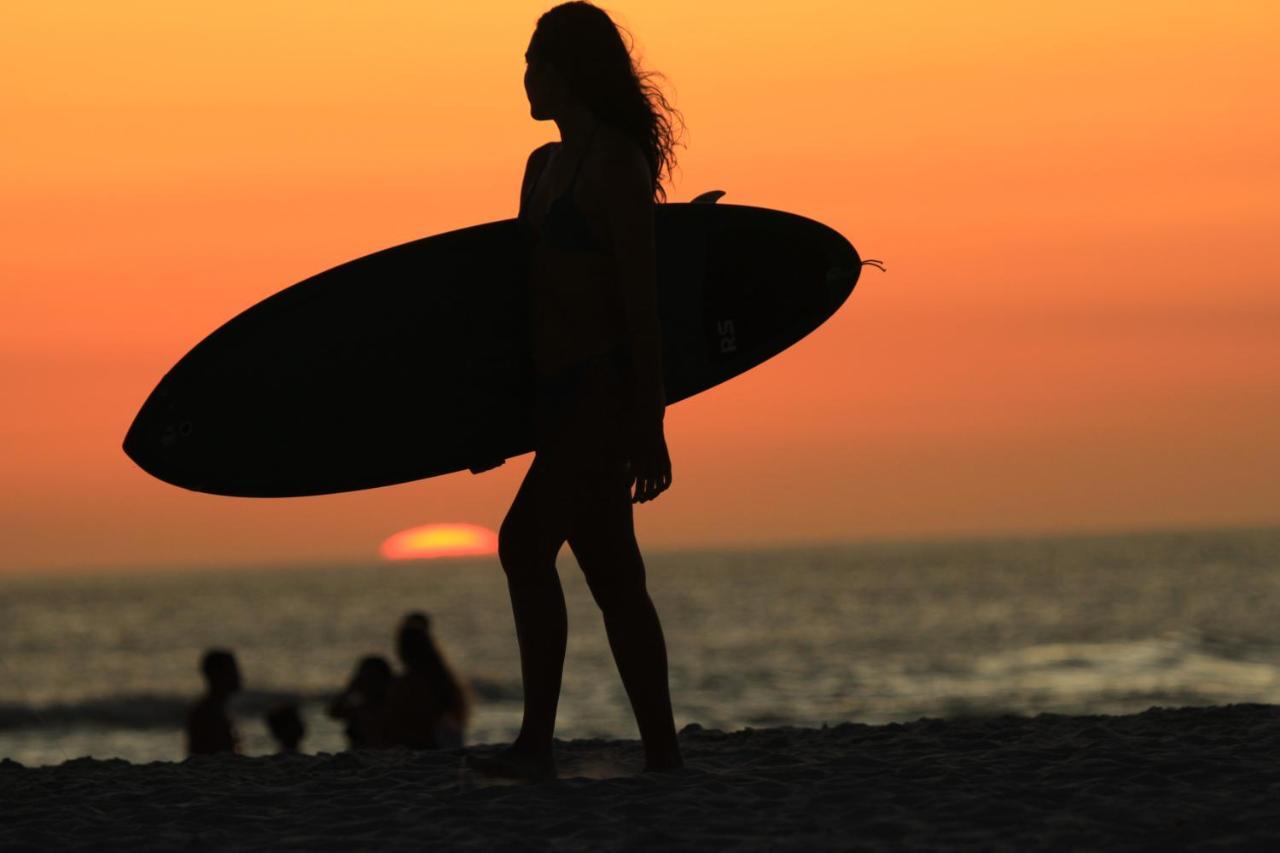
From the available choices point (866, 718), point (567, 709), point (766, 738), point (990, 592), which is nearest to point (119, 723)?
point (567, 709)

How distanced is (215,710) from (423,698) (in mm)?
1204

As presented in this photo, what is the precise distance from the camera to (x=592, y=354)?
15.1 feet

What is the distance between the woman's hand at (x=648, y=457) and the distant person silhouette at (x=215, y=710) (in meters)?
5.83

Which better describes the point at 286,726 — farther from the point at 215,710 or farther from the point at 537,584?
the point at 537,584

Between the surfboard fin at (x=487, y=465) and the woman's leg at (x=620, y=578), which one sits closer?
the woman's leg at (x=620, y=578)

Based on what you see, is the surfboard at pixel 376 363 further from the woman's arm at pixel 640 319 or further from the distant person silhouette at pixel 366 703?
the distant person silhouette at pixel 366 703

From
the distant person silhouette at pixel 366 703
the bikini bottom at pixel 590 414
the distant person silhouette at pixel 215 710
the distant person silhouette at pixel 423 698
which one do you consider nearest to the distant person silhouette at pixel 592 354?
the bikini bottom at pixel 590 414

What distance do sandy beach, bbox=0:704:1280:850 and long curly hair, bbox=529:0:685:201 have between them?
1.67 meters

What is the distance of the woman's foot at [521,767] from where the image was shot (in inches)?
189

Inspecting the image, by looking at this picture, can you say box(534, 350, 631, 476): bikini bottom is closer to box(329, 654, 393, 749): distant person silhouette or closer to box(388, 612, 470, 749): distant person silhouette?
box(388, 612, 470, 749): distant person silhouette

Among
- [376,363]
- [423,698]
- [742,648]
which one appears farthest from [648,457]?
[742,648]

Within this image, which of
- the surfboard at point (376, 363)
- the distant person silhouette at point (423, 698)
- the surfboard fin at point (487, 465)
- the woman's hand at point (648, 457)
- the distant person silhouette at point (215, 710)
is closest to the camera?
the woman's hand at point (648, 457)

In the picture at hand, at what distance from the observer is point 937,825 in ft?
13.9

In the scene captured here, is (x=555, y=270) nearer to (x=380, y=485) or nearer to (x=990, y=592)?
(x=380, y=485)
